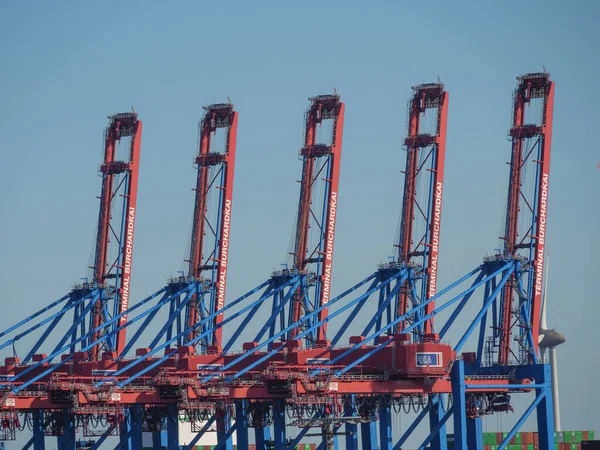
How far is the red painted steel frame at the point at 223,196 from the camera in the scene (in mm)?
115125

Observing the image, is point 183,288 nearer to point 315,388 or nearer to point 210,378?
point 210,378

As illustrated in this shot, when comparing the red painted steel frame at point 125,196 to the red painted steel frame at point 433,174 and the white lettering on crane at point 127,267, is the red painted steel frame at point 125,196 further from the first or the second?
the red painted steel frame at point 433,174

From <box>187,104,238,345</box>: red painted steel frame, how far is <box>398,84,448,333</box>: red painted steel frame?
15.2 metres

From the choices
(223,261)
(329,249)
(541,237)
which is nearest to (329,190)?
(329,249)

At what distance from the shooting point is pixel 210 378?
10231 cm

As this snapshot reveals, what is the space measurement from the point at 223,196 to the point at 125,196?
26.1ft

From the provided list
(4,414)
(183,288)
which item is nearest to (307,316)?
(183,288)

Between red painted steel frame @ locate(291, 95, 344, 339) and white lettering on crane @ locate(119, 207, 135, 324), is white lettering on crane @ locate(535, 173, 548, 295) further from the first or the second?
white lettering on crane @ locate(119, 207, 135, 324)

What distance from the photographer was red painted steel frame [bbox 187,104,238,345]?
115125mm

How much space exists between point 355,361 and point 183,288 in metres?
21.0

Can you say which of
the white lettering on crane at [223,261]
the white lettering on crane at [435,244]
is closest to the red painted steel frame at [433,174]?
the white lettering on crane at [435,244]

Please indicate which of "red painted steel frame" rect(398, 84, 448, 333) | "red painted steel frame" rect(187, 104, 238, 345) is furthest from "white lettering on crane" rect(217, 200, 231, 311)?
"red painted steel frame" rect(398, 84, 448, 333)

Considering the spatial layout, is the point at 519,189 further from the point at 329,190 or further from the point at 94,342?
the point at 94,342

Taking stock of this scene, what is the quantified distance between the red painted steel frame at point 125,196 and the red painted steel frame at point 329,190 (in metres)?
14.7
